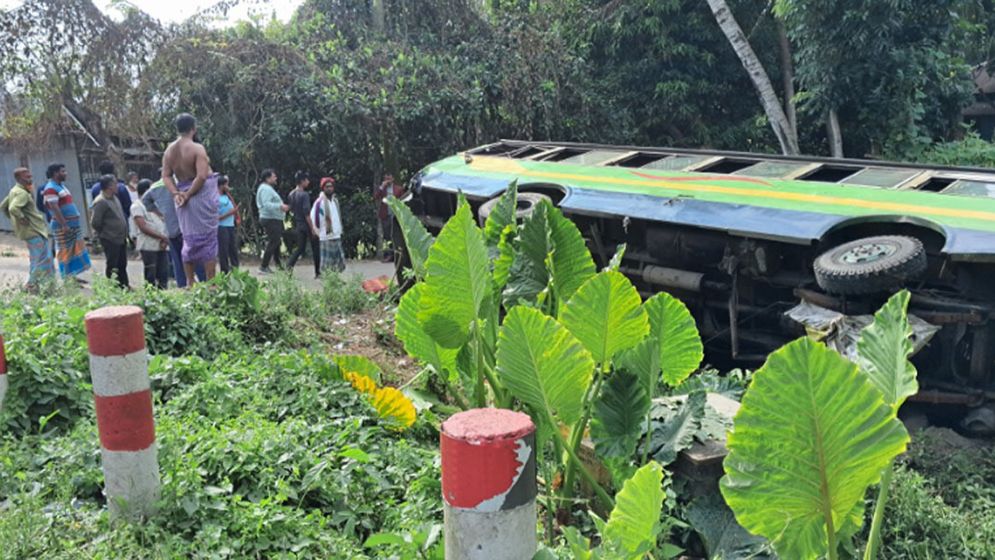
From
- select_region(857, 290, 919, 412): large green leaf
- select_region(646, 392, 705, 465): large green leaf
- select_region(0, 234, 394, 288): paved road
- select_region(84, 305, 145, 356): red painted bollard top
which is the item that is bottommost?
select_region(0, 234, 394, 288): paved road

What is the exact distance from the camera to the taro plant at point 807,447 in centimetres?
207

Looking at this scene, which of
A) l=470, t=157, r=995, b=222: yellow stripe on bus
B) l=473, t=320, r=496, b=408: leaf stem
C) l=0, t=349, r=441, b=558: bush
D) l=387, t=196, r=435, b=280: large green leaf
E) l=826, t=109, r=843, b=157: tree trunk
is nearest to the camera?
l=0, t=349, r=441, b=558: bush

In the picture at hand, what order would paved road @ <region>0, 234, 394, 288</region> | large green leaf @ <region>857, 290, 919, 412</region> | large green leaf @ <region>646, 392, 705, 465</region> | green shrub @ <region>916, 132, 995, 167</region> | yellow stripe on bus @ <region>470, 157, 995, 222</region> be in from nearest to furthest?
large green leaf @ <region>857, 290, 919, 412</region>, large green leaf @ <region>646, 392, 705, 465</region>, yellow stripe on bus @ <region>470, 157, 995, 222</region>, paved road @ <region>0, 234, 394, 288</region>, green shrub @ <region>916, 132, 995, 167</region>

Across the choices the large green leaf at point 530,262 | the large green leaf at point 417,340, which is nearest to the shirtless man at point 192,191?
the large green leaf at point 417,340

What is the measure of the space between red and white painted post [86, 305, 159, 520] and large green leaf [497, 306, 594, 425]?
50.9 inches

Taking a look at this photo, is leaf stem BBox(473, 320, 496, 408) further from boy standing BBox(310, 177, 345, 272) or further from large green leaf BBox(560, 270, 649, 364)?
boy standing BBox(310, 177, 345, 272)

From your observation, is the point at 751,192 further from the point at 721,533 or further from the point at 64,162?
the point at 64,162

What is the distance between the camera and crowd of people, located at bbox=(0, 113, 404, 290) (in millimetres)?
7391

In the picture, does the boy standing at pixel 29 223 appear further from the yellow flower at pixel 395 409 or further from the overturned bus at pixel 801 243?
the yellow flower at pixel 395 409

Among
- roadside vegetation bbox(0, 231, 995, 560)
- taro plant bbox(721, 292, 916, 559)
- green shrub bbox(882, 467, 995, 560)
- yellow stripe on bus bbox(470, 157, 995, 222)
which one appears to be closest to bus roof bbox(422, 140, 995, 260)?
yellow stripe on bus bbox(470, 157, 995, 222)

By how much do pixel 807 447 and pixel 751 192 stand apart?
14.0 ft

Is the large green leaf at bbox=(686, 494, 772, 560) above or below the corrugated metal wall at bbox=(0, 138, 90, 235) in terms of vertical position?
below

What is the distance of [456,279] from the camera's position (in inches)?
146

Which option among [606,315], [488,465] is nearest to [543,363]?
[606,315]
